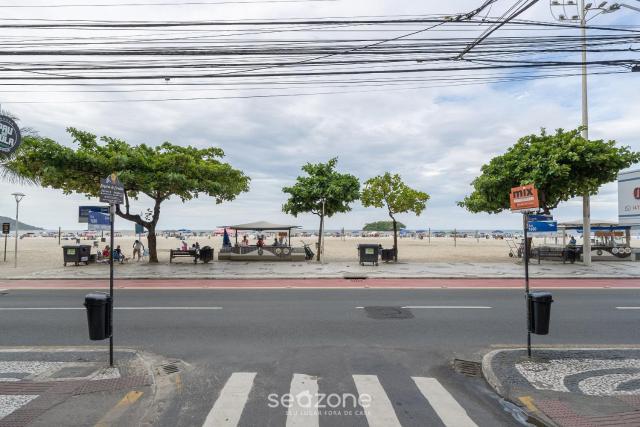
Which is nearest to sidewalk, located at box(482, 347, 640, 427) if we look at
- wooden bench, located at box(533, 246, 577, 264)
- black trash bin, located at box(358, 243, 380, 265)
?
black trash bin, located at box(358, 243, 380, 265)

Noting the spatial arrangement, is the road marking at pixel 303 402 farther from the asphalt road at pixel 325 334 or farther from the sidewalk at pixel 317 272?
the sidewalk at pixel 317 272

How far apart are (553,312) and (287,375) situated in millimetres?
7878

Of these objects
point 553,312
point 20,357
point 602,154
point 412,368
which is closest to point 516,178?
point 602,154

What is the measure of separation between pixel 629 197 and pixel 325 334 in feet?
49.2

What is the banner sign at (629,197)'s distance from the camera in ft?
51.9

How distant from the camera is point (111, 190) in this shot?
21.8 feet

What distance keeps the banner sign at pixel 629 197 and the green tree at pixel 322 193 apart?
1335 centimetres

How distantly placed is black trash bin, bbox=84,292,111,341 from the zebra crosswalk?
2141mm

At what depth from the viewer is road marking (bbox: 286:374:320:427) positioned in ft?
14.4

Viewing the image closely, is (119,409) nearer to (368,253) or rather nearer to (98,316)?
(98,316)

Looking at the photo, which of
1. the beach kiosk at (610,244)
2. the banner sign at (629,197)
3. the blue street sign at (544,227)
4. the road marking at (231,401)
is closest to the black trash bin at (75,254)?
the road marking at (231,401)

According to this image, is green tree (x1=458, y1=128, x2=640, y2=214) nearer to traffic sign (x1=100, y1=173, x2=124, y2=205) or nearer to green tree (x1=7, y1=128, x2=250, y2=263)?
green tree (x1=7, y1=128, x2=250, y2=263)

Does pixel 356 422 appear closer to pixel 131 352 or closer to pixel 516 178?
pixel 131 352

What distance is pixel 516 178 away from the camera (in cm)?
2186
